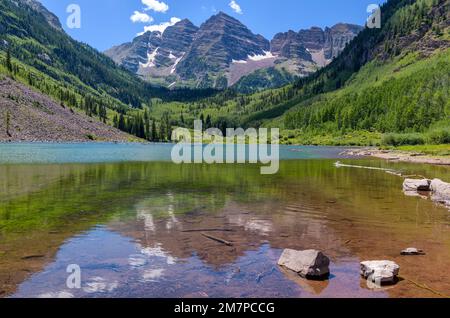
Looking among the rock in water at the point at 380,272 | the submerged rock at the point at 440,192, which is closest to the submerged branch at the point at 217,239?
the rock in water at the point at 380,272

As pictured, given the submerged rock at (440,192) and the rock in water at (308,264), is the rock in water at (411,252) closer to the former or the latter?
the rock in water at (308,264)

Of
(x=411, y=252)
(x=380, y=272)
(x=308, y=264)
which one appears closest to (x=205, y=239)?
(x=308, y=264)

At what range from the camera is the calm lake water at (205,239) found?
1599cm

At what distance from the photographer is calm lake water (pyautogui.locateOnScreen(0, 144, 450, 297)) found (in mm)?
15992

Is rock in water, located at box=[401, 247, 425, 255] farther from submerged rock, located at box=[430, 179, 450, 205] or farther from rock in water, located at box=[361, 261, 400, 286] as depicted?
submerged rock, located at box=[430, 179, 450, 205]

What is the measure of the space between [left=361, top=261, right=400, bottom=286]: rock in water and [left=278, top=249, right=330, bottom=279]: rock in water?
61.6 inches

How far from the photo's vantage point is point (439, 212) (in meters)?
33.0

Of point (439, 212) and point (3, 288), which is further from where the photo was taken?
point (439, 212)

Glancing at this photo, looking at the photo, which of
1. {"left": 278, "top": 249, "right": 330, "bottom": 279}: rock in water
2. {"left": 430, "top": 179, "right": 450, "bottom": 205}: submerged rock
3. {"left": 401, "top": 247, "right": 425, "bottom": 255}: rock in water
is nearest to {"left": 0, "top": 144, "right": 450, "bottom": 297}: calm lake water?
{"left": 278, "top": 249, "right": 330, "bottom": 279}: rock in water

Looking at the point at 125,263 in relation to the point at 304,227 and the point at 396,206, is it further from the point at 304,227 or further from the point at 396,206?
the point at 396,206

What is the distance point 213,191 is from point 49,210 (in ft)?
60.8

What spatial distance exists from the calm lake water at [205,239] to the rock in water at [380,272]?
44cm
